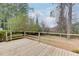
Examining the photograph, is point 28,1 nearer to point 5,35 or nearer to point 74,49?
point 5,35

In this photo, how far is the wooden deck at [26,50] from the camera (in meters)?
2.60

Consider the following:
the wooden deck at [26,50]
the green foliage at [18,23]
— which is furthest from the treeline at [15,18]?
the wooden deck at [26,50]

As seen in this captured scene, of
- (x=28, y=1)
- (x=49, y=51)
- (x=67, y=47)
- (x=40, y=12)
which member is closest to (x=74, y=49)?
(x=67, y=47)

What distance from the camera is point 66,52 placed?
2605mm

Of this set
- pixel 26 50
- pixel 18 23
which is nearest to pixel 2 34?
pixel 18 23

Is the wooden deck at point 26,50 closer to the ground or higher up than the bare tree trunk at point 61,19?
closer to the ground

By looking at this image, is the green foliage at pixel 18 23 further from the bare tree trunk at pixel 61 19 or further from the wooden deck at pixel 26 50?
the bare tree trunk at pixel 61 19

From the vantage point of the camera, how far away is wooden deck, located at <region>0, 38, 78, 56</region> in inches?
102

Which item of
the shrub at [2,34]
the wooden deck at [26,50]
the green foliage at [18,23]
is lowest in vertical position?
the wooden deck at [26,50]

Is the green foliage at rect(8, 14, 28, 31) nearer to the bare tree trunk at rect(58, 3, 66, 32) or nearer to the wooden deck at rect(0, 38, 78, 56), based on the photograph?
the wooden deck at rect(0, 38, 78, 56)

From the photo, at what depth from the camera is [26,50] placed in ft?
8.52

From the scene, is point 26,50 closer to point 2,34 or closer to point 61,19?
point 2,34

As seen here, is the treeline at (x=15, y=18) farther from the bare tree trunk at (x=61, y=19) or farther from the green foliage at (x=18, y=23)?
the bare tree trunk at (x=61, y=19)

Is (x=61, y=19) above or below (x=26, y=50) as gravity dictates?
above
